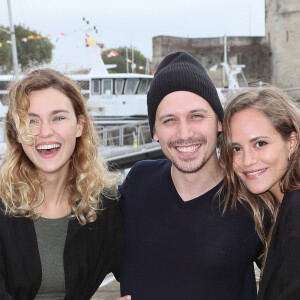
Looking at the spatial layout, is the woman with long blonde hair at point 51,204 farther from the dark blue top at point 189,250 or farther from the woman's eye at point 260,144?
the woman's eye at point 260,144

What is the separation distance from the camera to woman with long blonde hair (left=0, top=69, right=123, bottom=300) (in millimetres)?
2346

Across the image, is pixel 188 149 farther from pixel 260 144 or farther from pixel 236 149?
pixel 260 144

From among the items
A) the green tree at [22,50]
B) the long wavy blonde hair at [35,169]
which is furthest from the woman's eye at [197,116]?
the green tree at [22,50]

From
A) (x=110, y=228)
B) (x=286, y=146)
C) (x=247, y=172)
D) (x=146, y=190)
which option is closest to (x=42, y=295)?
(x=110, y=228)

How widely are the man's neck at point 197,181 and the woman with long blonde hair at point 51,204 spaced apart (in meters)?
0.35

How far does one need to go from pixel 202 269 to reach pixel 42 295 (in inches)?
27.5

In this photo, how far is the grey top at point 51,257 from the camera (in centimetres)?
237

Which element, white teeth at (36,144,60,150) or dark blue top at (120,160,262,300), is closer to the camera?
dark blue top at (120,160,262,300)

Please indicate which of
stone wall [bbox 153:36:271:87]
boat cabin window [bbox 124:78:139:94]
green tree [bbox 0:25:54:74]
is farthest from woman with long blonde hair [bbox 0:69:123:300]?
green tree [bbox 0:25:54:74]

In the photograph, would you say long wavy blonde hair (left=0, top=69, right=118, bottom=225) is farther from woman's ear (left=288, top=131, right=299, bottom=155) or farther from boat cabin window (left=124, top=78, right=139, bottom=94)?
boat cabin window (left=124, top=78, right=139, bottom=94)

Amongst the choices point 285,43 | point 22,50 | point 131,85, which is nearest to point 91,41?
point 131,85

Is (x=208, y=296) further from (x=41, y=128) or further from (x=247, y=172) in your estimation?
(x=41, y=128)

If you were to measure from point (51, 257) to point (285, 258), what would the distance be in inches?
39.5

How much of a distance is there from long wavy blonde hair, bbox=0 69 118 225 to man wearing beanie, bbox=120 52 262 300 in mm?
215
